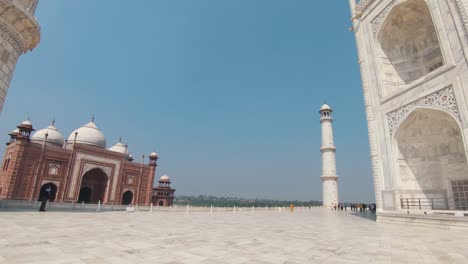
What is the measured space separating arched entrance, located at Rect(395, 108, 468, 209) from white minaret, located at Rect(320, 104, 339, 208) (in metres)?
20.4

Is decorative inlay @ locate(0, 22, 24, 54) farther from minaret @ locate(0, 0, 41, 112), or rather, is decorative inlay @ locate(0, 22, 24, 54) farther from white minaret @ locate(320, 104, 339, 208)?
white minaret @ locate(320, 104, 339, 208)

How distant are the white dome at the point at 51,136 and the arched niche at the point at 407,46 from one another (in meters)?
32.5

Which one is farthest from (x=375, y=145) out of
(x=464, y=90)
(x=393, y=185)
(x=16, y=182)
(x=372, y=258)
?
(x=16, y=182)

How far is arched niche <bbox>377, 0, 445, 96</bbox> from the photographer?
46.2 ft

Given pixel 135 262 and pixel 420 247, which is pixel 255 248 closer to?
pixel 135 262

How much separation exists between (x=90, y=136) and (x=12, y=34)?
73.0 feet

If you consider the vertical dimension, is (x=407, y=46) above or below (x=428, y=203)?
above

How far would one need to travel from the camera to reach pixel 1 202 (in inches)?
618

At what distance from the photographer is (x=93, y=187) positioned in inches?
1110

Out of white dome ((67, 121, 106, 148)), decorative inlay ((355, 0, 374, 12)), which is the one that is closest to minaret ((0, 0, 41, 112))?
decorative inlay ((355, 0, 374, 12))

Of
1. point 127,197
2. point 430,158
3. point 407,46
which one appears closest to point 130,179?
point 127,197

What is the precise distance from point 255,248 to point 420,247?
3.97m

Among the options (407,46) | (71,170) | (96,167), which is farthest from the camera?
(96,167)

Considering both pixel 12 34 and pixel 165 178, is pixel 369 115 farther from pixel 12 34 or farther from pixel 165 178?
pixel 165 178
